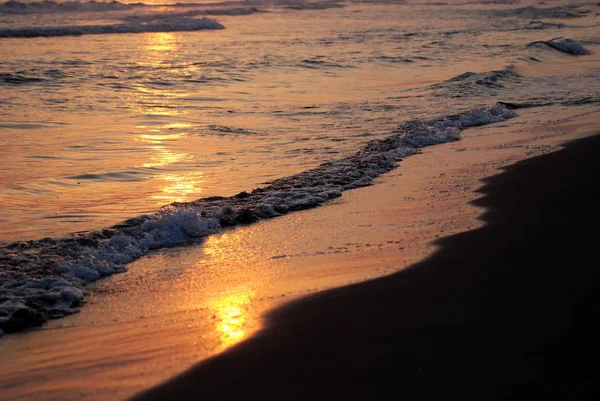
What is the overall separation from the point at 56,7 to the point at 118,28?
13.4 metres

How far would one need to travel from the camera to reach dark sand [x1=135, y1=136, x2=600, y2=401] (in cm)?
354

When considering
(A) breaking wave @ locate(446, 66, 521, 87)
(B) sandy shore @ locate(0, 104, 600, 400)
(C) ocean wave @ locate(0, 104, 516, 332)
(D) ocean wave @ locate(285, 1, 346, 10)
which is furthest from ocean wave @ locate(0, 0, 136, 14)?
(B) sandy shore @ locate(0, 104, 600, 400)

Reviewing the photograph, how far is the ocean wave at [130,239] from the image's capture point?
488 cm

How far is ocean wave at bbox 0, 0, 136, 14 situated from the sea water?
1229 centimetres

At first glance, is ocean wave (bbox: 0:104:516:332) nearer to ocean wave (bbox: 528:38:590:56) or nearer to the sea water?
the sea water

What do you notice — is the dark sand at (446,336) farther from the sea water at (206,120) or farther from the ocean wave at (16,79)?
the ocean wave at (16,79)

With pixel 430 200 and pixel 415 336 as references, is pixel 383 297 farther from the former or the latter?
pixel 430 200

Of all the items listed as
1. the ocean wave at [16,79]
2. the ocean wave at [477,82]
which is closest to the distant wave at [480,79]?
the ocean wave at [477,82]

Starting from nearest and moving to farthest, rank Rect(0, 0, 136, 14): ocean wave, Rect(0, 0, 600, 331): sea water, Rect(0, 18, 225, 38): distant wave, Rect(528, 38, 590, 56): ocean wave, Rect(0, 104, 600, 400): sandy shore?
Rect(0, 104, 600, 400): sandy shore
Rect(0, 0, 600, 331): sea water
Rect(528, 38, 590, 56): ocean wave
Rect(0, 18, 225, 38): distant wave
Rect(0, 0, 136, 14): ocean wave

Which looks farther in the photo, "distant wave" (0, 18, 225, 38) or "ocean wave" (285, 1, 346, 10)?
"ocean wave" (285, 1, 346, 10)

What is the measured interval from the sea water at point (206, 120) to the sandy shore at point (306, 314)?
0.44 metres

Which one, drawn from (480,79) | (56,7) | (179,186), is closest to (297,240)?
(179,186)

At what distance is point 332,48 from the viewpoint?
24.5 metres

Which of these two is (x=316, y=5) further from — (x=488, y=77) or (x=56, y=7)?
(x=488, y=77)
